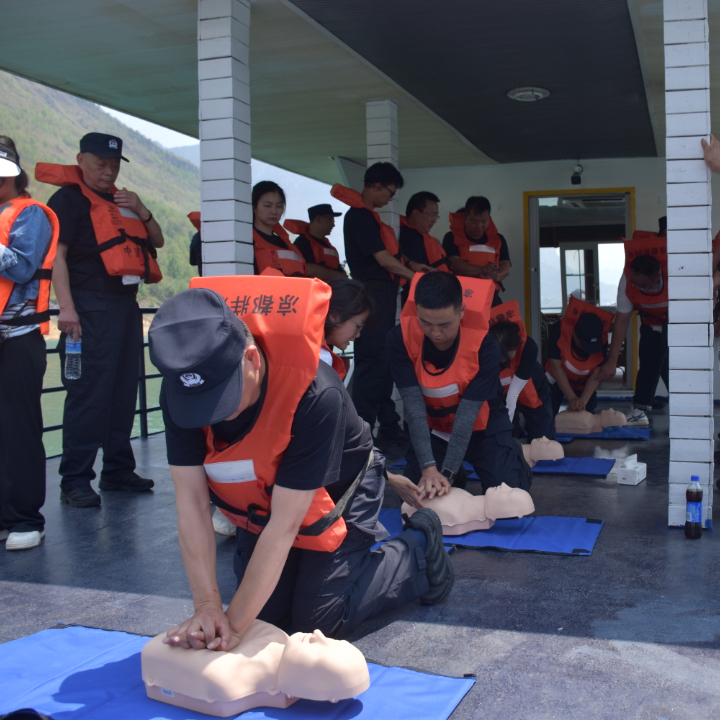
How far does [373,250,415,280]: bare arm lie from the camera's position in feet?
17.9

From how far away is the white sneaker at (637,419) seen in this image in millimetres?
6301

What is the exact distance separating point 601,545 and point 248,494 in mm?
1793

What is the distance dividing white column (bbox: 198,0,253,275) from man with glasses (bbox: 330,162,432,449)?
1.29m

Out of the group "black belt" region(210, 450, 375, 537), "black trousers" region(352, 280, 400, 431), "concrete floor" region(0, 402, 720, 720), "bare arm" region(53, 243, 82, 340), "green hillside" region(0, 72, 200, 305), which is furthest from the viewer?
"green hillside" region(0, 72, 200, 305)

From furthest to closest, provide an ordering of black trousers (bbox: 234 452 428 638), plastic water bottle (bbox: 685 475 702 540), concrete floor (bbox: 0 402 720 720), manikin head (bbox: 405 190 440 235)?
manikin head (bbox: 405 190 440 235) < plastic water bottle (bbox: 685 475 702 540) < black trousers (bbox: 234 452 428 638) < concrete floor (bbox: 0 402 720 720)

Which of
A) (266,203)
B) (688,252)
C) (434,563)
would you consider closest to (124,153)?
(266,203)

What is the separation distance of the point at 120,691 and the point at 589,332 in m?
4.71

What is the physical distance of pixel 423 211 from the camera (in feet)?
20.4

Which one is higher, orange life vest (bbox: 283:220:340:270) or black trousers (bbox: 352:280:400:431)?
orange life vest (bbox: 283:220:340:270)

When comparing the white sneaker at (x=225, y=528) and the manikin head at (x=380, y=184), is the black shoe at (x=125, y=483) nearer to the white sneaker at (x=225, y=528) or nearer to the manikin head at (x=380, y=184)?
the white sneaker at (x=225, y=528)

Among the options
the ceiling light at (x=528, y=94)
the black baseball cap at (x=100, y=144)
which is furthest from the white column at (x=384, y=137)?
the black baseball cap at (x=100, y=144)

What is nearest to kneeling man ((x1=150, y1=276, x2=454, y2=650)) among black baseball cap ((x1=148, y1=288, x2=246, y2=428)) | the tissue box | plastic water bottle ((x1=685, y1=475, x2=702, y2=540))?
black baseball cap ((x1=148, y1=288, x2=246, y2=428))

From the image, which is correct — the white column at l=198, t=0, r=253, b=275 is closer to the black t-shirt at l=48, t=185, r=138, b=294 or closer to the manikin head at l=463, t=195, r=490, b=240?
the black t-shirt at l=48, t=185, r=138, b=294

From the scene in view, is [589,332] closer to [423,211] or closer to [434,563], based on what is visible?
[423,211]
